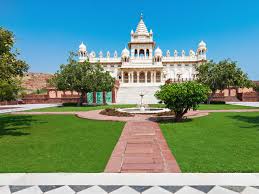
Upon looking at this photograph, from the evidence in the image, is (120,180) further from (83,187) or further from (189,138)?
(189,138)

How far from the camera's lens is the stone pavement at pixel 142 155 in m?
5.55

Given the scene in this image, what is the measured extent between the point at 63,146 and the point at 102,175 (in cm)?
321

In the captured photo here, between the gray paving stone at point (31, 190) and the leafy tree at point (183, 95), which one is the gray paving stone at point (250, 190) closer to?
the gray paving stone at point (31, 190)

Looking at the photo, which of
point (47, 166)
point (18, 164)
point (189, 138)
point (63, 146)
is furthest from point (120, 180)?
point (189, 138)

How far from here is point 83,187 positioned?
4.49 m

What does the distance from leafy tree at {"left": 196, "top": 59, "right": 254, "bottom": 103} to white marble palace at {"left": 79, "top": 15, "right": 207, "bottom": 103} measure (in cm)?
2358

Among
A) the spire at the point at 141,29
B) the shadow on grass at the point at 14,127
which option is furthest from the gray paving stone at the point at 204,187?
the spire at the point at 141,29

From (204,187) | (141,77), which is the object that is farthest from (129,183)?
(141,77)

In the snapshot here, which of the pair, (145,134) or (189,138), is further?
(145,134)

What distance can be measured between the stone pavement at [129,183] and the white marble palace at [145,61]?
5137 centimetres

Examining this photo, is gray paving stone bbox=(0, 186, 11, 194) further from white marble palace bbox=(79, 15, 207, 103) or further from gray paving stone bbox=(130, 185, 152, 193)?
white marble palace bbox=(79, 15, 207, 103)

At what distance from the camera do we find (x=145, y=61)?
216ft

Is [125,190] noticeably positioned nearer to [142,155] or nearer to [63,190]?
[63,190]

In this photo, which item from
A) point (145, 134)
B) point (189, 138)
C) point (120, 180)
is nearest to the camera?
point (120, 180)
